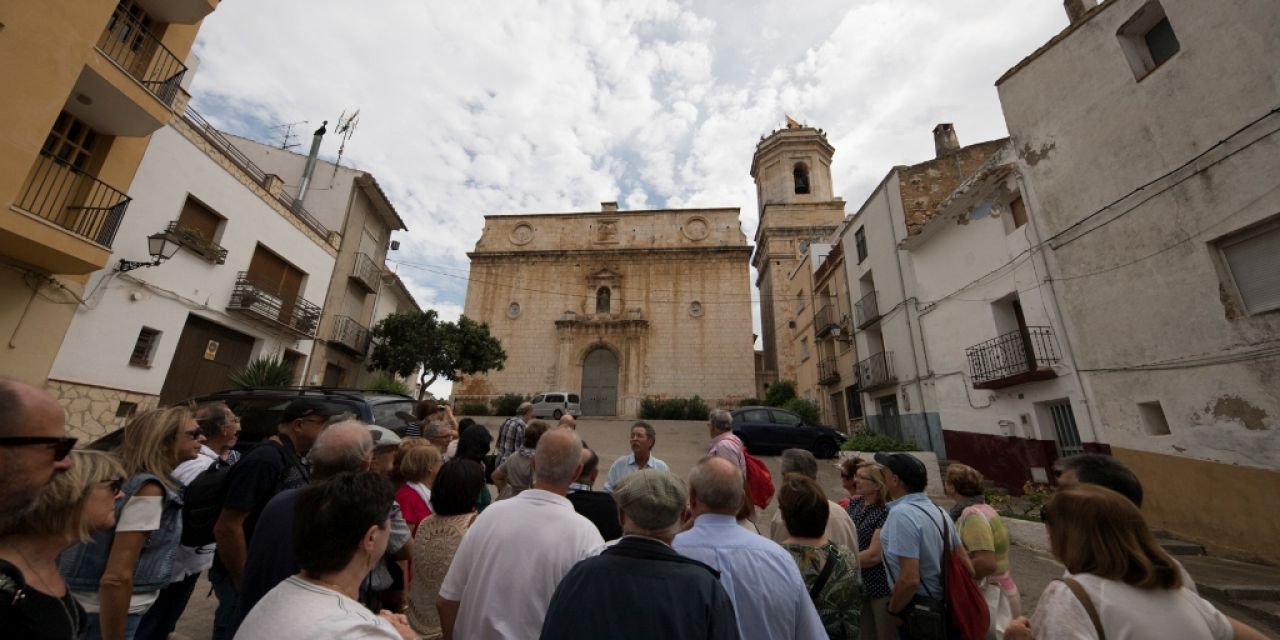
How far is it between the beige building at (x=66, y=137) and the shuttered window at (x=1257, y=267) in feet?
54.4

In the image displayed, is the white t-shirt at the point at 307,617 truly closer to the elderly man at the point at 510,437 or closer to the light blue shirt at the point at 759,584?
the light blue shirt at the point at 759,584

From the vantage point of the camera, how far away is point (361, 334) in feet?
56.0

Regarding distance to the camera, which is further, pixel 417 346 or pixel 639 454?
pixel 417 346

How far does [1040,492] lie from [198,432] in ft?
35.8

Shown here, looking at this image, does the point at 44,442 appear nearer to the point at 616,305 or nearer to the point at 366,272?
the point at 366,272

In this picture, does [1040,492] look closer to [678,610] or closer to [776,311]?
[678,610]

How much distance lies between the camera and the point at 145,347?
9.75 metres

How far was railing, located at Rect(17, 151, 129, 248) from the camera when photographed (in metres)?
7.27

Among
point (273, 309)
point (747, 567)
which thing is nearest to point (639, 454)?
point (747, 567)

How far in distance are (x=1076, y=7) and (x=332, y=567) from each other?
563 inches

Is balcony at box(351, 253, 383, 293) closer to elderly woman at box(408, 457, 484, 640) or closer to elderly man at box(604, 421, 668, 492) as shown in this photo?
elderly man at box(604, 421, 668, 492)

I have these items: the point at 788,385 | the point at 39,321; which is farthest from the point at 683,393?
the point at 39,321

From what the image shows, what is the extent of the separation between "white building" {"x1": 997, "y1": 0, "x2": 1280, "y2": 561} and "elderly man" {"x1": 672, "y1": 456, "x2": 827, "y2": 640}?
312 inches

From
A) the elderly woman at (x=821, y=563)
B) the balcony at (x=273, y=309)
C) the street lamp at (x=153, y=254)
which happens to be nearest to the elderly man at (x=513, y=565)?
the elderly woman at (x=821, y=563)
